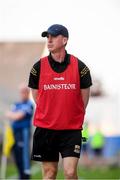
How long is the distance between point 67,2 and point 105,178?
3.48 metres

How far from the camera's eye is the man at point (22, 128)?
41.7ft

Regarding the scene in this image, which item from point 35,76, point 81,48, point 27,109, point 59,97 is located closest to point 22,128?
point 27,109

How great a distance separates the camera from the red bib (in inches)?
308

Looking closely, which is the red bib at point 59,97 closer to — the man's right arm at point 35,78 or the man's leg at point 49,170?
the man's right arm at point 35,78

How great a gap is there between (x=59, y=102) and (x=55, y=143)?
44 cm

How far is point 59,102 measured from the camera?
783cm

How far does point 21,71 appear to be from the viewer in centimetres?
1598

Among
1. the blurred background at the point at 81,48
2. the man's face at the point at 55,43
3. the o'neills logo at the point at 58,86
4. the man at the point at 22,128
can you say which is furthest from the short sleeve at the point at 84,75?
the blurred background at the point at 81,48

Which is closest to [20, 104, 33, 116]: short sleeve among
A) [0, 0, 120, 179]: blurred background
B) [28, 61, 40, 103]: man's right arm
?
[0, 0, 120, 179]: blurred background

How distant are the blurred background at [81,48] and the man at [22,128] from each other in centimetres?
211

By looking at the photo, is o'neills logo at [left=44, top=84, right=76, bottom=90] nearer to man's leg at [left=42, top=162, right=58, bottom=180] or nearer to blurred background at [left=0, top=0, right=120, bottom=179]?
man's leg at [left=42, top=162, right=58, bottom=180]

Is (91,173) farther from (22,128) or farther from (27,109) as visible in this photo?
(27,109)

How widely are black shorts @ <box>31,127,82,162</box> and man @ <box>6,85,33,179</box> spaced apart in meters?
4.62

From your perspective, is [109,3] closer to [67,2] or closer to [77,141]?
[67,2]
